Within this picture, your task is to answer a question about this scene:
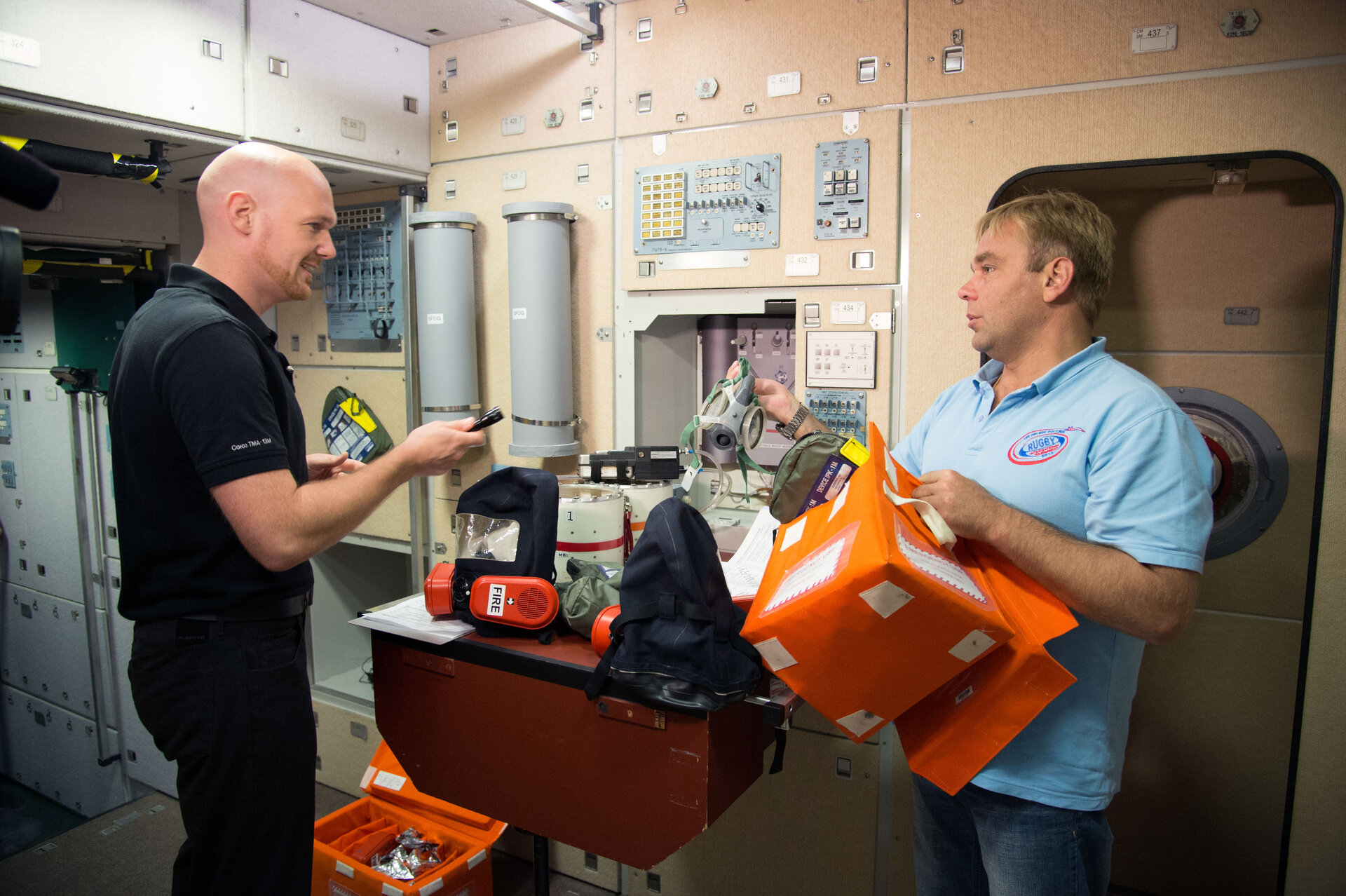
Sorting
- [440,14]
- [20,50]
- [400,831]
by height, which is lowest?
[400,831]

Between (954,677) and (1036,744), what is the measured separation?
8.2 inches

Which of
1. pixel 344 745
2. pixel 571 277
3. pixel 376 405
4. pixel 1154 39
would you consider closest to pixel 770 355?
pixel 571 277

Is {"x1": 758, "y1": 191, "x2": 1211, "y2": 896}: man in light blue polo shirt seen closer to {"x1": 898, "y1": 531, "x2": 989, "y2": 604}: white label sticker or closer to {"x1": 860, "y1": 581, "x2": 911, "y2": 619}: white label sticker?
{"x1": 898, "y1": 531, "x2": 989, "y2": 604}: white label sticker

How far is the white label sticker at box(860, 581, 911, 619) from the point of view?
1128 mm

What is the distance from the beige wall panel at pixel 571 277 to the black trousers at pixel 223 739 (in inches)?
59.4

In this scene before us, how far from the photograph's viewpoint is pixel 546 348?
113 inches

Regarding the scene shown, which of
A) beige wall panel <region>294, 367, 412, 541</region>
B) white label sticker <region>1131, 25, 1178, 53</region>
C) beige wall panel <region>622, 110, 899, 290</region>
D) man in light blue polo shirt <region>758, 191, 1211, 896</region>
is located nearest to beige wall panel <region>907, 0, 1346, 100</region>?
white label sticker <region>1131, 25, 1178, 53</region>

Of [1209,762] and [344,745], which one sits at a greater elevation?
[1209,762]

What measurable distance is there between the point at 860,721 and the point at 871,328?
1406 millimetres

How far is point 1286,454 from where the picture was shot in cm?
256

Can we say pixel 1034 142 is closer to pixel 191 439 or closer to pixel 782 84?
pixel 782 84

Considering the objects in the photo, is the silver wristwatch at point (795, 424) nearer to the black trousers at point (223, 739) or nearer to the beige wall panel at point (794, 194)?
the beige wall panel at point (794, 194)

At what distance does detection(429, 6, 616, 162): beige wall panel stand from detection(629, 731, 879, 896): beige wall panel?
2255mm

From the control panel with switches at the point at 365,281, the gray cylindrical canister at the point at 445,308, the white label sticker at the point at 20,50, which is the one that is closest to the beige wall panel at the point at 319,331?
the control panel with switches at the point at 365,281
